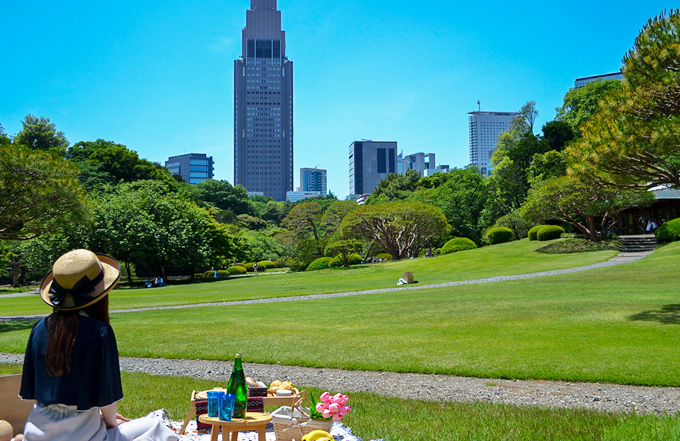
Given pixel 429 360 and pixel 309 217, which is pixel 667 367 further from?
pixel 309 217

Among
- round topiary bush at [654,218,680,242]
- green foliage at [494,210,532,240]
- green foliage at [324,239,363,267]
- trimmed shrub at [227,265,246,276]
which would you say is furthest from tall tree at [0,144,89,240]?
trimmed shrub at [227,265,246,276]

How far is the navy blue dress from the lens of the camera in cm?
318

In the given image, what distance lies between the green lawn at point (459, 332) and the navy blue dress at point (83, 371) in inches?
256

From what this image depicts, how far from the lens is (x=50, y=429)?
3225 millimetres

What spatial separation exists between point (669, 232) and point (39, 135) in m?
69.9

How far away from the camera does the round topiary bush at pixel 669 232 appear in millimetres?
32875

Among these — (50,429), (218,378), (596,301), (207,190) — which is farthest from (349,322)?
(207,190)

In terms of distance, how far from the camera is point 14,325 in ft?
55.3

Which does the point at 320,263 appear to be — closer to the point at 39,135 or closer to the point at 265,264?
the point at 265,264

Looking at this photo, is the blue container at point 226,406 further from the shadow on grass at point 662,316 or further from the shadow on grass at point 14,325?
the shadow on grass at point 14,325

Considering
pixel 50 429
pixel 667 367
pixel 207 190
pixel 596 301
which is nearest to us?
pixel 50 429

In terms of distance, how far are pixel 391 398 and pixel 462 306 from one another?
1051cm

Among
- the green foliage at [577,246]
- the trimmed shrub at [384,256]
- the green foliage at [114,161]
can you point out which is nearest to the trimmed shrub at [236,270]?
the trimmed shrub at [384,256]

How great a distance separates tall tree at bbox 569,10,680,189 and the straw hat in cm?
1242
